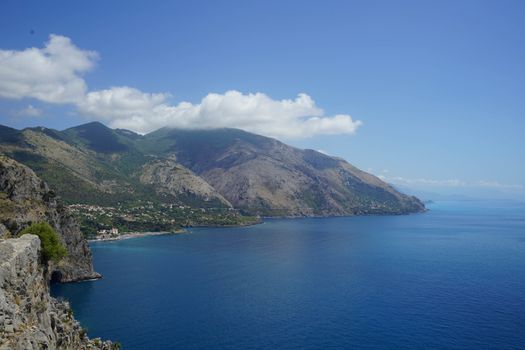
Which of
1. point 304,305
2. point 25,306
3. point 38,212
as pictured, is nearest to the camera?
point 25,306

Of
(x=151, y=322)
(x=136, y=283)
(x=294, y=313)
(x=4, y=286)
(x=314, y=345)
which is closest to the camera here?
(x=4, y=286)

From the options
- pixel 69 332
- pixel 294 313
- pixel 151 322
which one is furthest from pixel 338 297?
pixel 69 332

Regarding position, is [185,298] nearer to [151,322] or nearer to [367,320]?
[151,322]

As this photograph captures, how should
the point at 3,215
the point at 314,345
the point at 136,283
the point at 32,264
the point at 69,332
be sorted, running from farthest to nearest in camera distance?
the point at 136,283 < the point at 3,215 < the point at 314,345 < the point at 69,332 < the point at 32,264

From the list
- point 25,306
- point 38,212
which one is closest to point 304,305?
point 25,306

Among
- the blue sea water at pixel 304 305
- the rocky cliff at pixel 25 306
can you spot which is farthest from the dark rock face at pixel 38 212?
the rocky cliff at pixel 25 306

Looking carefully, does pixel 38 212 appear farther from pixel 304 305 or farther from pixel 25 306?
pixel 25 306
